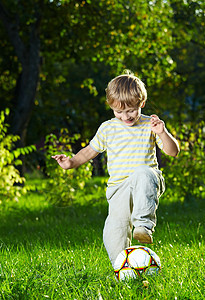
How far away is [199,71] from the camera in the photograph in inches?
1036

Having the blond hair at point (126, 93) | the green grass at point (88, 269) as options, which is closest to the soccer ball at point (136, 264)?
the green grass at point (88, 269)

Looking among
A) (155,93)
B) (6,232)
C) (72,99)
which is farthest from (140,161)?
(72,99)

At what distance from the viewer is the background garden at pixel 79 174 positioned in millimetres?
Answer: 3486

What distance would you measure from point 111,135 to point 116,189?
1.49 ft

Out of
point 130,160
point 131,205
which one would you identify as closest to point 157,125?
point 130,160

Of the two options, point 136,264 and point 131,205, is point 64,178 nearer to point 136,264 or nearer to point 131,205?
point 131,205

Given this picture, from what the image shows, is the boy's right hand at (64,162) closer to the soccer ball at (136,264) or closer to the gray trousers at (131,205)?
the gray trousers at (131,205)

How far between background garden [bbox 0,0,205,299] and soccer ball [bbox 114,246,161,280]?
11cm

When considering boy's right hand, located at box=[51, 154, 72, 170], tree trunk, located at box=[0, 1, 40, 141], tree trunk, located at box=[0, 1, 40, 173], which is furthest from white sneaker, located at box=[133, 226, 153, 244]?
tree trunk, located at box=[0, 1, 40, 141]

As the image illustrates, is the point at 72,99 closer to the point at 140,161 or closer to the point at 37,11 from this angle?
the point at 37,11

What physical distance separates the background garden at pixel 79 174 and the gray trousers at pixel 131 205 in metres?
0.29

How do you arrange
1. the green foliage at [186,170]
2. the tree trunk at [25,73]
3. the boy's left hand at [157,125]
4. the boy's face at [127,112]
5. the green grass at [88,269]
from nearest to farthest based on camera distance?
1. the green grass at [88,269]
2. the boy's left hand at [157,125]
3. the boy's face at [127,112]
4. the green foliage at [186,170]
5. the tree trunk at [25,73]

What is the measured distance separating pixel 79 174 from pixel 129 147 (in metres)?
5.23

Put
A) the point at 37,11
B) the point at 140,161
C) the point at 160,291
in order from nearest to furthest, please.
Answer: the point at 160,291 < the point at 140,161 < the point at 37,11
